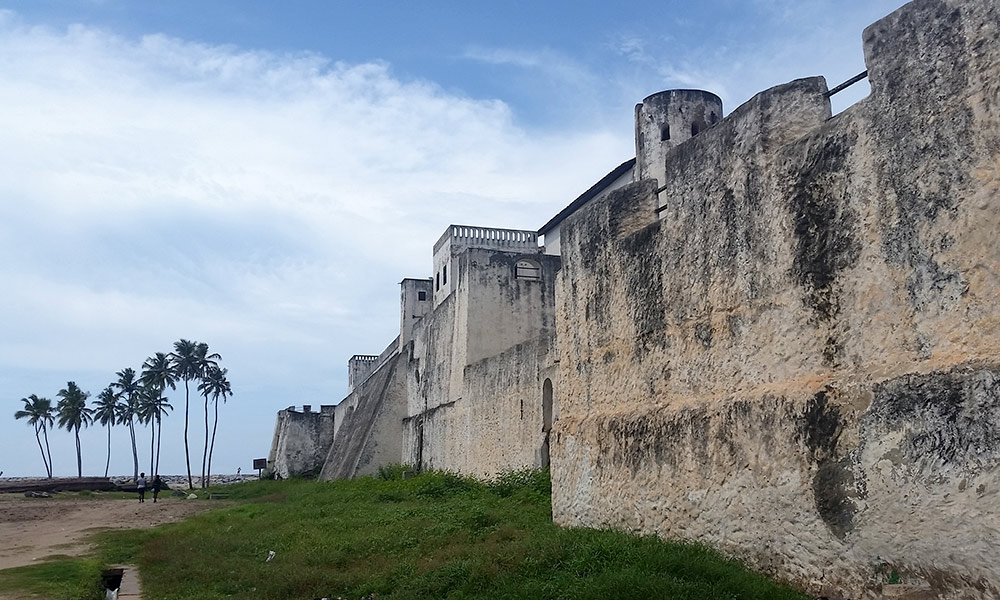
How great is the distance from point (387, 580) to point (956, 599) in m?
5.05

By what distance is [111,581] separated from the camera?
10148 millimetres

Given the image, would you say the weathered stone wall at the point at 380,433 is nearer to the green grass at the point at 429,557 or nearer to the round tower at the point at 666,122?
the green grass at the point at 429,557

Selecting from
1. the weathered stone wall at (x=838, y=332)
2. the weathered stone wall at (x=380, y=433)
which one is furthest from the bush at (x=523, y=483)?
the weathered stone wall at (x=380, y=433)

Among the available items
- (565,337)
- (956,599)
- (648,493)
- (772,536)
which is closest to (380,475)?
(565,337)

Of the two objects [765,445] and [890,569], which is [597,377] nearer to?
[765,445]

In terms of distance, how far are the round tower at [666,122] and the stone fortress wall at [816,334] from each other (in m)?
5.23

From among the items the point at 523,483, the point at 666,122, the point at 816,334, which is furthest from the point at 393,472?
the point at 816,334

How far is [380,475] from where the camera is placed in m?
23.8

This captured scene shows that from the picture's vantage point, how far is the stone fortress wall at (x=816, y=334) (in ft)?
15.9

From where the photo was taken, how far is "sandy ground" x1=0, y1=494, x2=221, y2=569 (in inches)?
509

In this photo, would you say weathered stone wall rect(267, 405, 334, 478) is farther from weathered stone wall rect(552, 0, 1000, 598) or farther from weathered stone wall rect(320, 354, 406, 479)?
weathered stone wall rect(552, 0, 1000, 598)

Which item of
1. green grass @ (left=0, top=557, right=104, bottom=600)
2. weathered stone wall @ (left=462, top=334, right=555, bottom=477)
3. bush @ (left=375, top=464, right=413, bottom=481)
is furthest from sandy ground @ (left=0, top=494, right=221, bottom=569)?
weathered stone wall @ (left=462, top=334, right=555, bottom=477)

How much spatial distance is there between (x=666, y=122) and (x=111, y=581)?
36.9 ft

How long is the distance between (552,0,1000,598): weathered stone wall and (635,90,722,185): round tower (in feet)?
22.2
